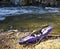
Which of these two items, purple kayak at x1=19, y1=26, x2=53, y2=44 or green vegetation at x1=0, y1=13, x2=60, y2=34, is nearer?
purple kayak at x1=19, y1=26, x2=53, y2=44

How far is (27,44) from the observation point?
371 inches

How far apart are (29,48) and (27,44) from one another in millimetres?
340

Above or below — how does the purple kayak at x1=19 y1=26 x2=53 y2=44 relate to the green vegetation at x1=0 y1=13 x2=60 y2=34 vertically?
above

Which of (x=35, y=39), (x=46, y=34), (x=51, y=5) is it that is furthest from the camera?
(x=51, y=5)

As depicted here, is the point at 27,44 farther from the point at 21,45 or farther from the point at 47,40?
the point at 47,40

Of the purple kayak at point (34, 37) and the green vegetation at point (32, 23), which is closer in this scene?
the purple kayak at point (34, 37)

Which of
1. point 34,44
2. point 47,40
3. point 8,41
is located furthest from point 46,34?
point 8,41

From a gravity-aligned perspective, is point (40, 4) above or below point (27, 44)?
below

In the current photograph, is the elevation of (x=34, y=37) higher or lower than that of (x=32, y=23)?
higher

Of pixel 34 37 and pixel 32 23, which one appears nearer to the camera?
pixel 34 37

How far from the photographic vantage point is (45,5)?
1291 inches

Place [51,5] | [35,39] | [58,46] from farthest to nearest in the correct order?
[51,5] → [35,39] → [58,46]

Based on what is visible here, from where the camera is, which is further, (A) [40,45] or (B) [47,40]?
(B) [47,40]

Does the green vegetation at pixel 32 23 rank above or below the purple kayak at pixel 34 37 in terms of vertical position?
below
